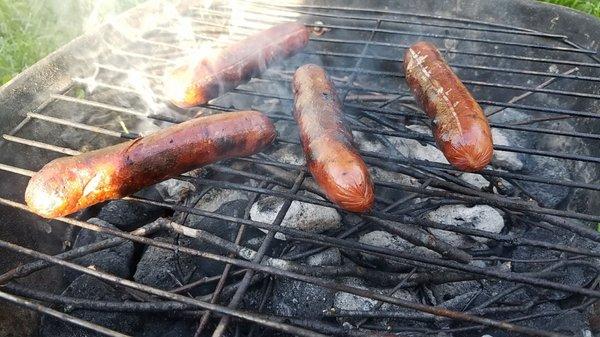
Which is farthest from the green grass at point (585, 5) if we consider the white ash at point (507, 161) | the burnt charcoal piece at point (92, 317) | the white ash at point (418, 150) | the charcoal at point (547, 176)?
the burnt charcoal piece at point (92, 317)

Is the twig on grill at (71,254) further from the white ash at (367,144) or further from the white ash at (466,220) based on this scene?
the white ash at (466,220)

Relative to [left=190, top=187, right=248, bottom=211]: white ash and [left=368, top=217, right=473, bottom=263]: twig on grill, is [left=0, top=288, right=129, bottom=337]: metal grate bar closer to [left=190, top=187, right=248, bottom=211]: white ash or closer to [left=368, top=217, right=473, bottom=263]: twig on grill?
[left=190, top=187, right=248, bottom=211]: white ash

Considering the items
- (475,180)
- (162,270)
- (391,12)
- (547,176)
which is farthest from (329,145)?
(391,12)

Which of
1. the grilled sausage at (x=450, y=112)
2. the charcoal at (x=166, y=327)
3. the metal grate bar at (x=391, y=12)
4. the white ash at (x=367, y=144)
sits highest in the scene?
the metal grate bar at (x=391, y=12)

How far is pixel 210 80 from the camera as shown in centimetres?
276

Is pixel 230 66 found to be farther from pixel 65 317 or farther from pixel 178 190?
pixel 65 317

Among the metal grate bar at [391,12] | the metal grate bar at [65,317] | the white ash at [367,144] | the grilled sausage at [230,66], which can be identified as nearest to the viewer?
the metal grate bar at [65,317]

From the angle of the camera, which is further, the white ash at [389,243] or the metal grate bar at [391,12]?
the metal grate bar at [391,12]

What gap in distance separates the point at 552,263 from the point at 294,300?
4.45ft

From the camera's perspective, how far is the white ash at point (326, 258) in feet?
8.17

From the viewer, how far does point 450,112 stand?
2.30m

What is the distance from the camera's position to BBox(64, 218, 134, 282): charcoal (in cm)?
252

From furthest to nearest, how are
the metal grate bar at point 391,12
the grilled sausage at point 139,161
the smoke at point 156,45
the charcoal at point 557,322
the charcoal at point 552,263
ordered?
the metal grate bar at point 391,12
the smoke at point 156,45
the charcoal at point 552,263
the charcoal at point 557,322
the grilled sausage at point 139,161

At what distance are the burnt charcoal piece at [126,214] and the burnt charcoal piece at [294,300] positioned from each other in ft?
2.79
